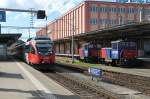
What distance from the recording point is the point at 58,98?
17766 millimetres

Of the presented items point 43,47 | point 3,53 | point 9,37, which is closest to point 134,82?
point 43,47

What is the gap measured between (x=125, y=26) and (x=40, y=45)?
14.3 metres

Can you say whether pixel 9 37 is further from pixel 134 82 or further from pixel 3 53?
pixel 134 82

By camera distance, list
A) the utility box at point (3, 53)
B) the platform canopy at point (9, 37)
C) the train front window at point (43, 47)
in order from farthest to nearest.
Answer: the platform canopy at point (9, 37) < the utility box at point (3, 53) < the train front window at point (43, 47)

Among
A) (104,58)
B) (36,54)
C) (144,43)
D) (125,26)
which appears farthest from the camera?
(144,43)

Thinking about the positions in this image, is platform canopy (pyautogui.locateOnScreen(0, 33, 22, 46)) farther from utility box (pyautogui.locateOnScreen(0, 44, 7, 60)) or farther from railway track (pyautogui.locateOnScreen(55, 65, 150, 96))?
railway track (pyautogui.locateOnScreen(55, 65, 150, 96))

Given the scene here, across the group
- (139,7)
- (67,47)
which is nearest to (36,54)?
(67,47)

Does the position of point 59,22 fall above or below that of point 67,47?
above

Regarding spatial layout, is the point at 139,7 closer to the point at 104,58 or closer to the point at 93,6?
the point at 93,6

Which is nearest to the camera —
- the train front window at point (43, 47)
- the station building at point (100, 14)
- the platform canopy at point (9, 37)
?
the train front window at point (43, 47)

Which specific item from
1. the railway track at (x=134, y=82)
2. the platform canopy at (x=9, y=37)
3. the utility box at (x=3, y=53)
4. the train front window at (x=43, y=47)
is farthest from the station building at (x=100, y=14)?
the railway track at (x=134, y=82)

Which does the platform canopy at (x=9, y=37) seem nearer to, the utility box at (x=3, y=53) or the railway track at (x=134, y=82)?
the utility box at (x=3, y=53)

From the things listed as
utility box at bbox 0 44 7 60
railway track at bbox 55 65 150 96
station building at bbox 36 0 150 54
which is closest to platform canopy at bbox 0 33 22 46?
utility box at bbox 0 44 7 60

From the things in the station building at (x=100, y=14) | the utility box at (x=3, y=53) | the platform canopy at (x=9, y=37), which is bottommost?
the utility box at (x=3, y=53)
